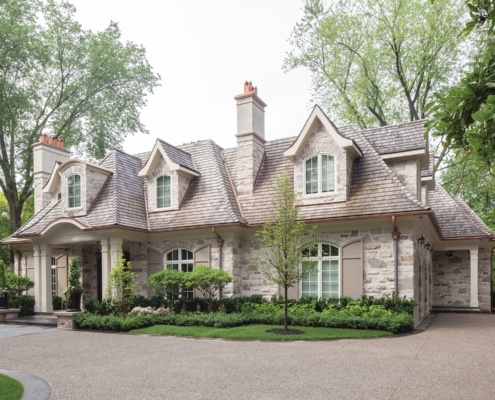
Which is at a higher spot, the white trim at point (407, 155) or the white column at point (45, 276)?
the white trim at point (407, 155)

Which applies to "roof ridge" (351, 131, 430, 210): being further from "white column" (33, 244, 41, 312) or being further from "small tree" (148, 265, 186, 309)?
"white column" (33, 244, 41, 312)

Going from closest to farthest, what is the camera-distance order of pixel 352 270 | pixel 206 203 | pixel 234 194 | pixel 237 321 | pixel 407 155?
pixel 237 321
pixel 352 270
pixel 407 155
pixel 206 203
pixel 234 194

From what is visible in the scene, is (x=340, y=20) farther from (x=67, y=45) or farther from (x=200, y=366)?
(x=200, y=366)

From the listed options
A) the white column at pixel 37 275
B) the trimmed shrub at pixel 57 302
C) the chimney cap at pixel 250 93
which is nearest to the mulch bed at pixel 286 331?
the chimney cap at pixel 250 93

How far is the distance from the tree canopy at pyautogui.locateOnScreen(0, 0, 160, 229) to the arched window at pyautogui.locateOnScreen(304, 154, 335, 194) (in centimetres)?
1716

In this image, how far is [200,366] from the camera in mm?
7906

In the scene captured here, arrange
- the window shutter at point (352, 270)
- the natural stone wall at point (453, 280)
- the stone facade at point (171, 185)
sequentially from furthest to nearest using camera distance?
1. the natural stone wall at point (453, 280)
2. the stone facade at point (171, 185)
3. the window shutter at point (352, 270)

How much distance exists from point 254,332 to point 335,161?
6454mm

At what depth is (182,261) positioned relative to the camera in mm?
15820

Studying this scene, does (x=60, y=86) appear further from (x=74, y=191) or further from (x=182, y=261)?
(x=182, y=261)

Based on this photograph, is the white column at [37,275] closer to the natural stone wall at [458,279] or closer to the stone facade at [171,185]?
the stone facade at [171,185]

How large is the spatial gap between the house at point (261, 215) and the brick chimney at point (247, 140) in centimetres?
4

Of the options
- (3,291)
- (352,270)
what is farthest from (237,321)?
(3,291)

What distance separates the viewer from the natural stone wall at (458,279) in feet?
63.0
